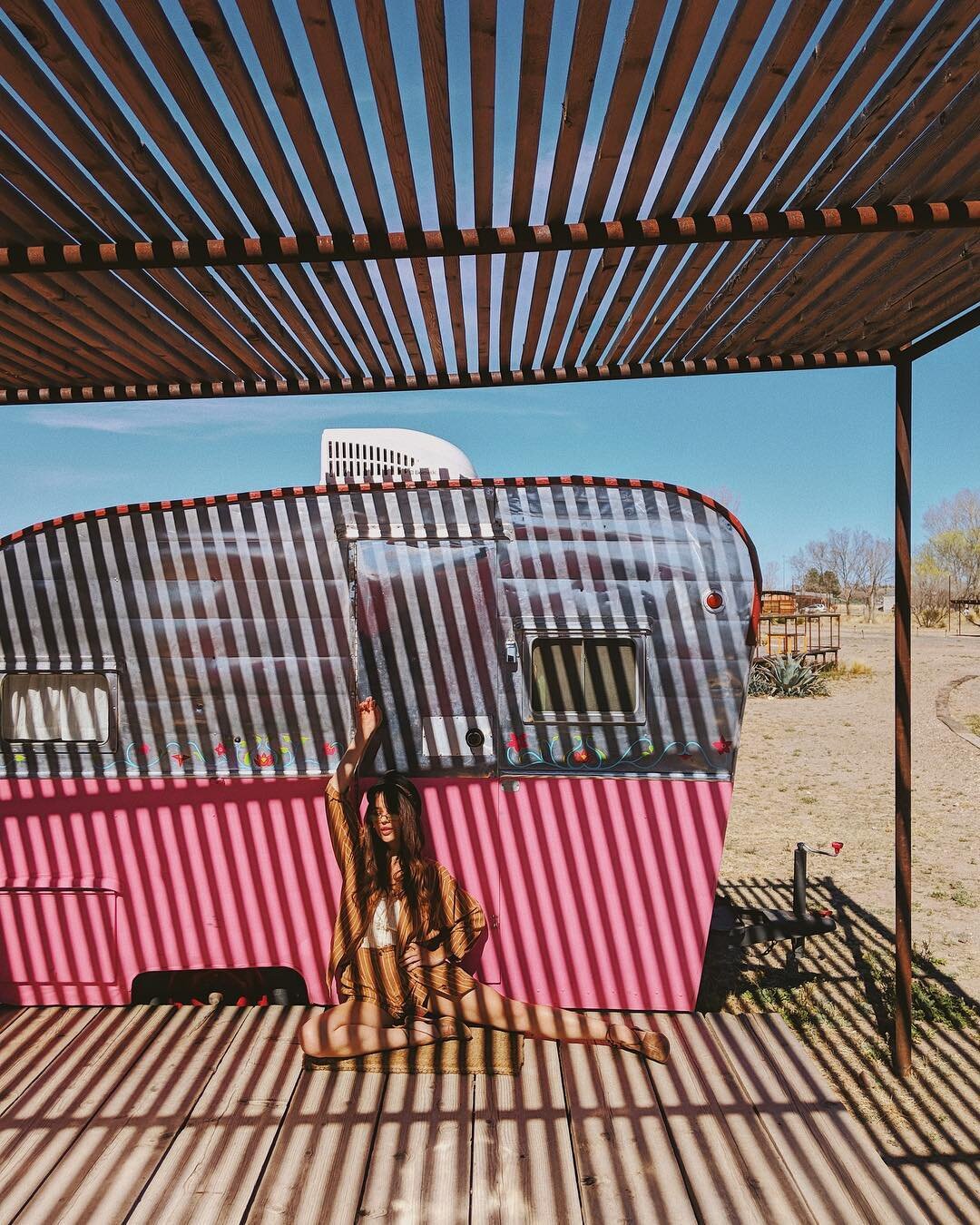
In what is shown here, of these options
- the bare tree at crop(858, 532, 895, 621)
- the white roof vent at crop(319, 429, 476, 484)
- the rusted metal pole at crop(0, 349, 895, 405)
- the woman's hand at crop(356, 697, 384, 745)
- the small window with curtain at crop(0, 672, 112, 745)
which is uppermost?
the rusted metal pole at crop(0, 349, 895, 405)

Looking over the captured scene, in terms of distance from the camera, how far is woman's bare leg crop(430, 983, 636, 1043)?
139 inches

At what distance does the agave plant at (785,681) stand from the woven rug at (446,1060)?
49.0ft

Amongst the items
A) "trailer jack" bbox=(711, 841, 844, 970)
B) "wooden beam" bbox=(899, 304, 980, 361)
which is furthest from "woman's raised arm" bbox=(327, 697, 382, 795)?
"wooden beam" bbox=(899, 304, 980, 361)

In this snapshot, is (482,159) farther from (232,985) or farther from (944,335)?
(232,985)

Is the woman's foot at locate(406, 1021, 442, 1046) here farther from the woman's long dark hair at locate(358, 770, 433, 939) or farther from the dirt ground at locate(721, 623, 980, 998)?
the dirt ground at locate(721, 623, 980, 998)

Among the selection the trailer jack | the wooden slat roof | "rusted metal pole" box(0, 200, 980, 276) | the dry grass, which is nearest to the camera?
the wooden slat roof

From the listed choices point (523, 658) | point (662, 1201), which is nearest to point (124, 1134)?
point (662, 1201)

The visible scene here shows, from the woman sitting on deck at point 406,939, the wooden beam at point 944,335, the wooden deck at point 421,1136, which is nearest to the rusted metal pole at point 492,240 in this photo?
the wooden beam at point 944,335

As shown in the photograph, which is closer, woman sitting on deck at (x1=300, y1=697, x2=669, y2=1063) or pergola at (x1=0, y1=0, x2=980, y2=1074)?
pergola at (x1=0, y1=0, x2=980, y2=1074)

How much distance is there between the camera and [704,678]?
374 cm

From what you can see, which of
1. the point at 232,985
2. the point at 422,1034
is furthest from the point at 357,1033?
the point at 232,985

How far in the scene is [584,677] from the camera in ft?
12.4

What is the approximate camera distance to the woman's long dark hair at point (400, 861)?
3.61 metres

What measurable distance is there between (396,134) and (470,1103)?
3205 mm
